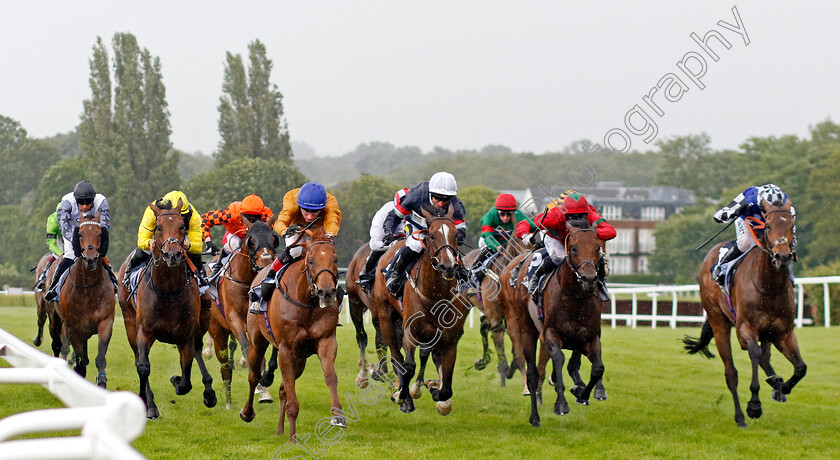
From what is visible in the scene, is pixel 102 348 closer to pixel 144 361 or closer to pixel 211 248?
pixel 144 361

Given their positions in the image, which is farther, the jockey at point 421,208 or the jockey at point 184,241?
the jockey at point 184,241

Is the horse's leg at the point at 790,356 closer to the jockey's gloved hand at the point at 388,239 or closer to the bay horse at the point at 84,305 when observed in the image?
the jockey's gloved hand at the point at 388,239

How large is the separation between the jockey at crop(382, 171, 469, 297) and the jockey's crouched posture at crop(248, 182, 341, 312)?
77 cm

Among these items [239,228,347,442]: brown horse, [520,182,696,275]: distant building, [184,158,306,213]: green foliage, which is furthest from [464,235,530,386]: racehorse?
[520,182,696,275]: distant building

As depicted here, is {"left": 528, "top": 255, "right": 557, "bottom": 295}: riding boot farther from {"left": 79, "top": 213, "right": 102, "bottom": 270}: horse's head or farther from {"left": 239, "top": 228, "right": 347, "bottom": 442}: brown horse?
{"left": 79, "top": 213, "right": 102, "bottom": 270}: horse's head

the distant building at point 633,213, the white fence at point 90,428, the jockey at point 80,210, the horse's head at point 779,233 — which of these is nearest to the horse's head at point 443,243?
the horse's head at point 779,233

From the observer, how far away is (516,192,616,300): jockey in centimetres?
877

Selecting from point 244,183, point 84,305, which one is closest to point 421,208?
point 84,305

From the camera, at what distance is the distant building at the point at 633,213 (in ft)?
Answer: 288

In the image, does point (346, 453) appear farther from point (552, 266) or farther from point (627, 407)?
point (627, 407)

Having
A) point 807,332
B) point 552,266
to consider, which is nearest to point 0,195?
point 807,332

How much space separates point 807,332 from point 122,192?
3660cm

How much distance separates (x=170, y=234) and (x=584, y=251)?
11.5ft

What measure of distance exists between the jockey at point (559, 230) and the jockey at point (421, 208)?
0.81 m
